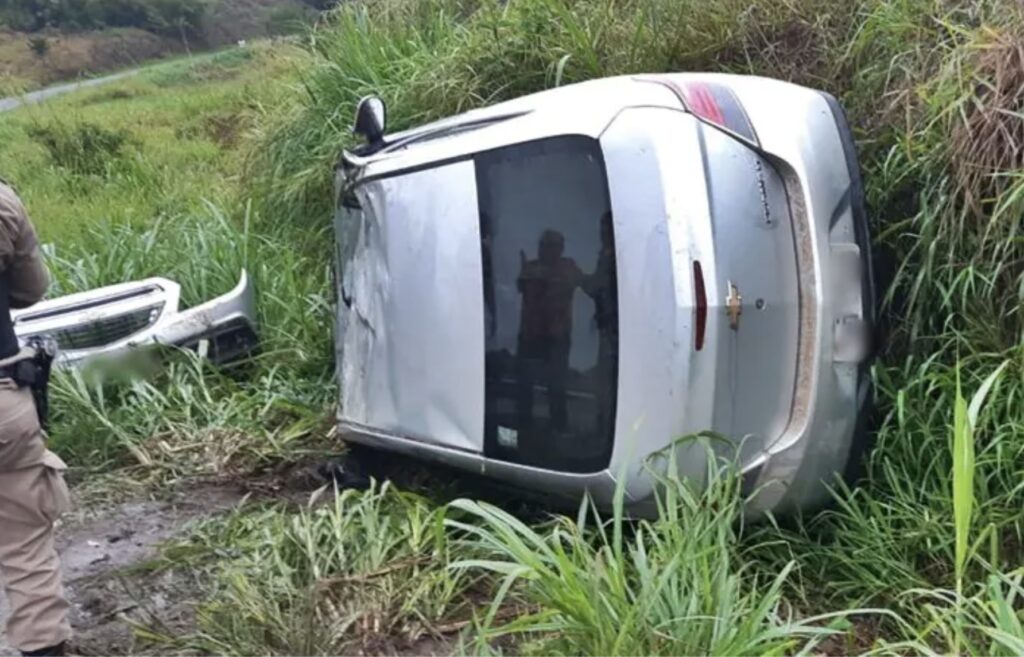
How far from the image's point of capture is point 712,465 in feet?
10.5

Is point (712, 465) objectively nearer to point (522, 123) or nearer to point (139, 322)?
point (522, 123)

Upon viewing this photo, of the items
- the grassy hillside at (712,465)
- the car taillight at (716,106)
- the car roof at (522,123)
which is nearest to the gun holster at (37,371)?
the grassy hillside at (712,465)

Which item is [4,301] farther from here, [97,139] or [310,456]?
[97,139]

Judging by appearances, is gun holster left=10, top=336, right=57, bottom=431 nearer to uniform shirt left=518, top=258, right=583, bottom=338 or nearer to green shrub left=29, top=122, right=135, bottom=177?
uniform shirt left=518, top=258, right=583, bottom=338

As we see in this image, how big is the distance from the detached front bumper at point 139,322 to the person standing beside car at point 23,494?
1951mm

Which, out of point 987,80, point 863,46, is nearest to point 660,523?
point 987,80

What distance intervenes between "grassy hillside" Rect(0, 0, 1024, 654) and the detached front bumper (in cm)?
16

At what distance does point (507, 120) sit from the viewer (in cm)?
388

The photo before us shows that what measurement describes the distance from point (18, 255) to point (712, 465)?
2123mm

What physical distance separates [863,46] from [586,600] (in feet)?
9.91

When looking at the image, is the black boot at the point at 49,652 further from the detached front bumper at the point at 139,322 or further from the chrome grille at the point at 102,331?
the chrome grille at the point at 102,331

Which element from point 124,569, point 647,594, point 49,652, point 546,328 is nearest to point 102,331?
point 124,569

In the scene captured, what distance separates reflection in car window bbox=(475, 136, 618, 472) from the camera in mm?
3406

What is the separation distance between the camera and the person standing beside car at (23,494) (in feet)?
11.6
